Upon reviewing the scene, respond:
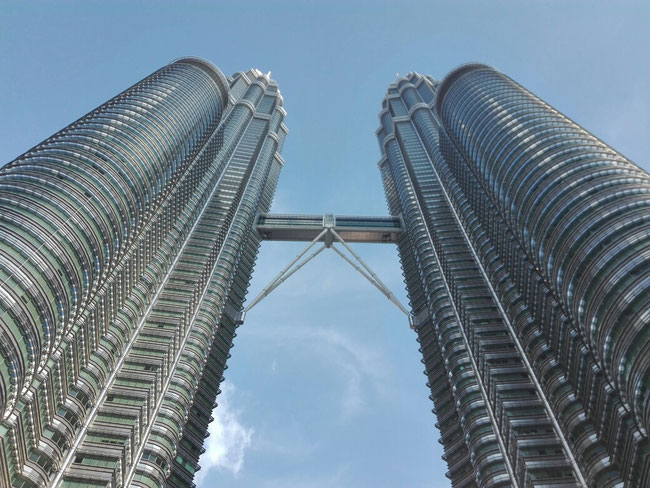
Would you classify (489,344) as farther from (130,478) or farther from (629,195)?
(130,478)

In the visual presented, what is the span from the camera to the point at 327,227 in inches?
5221

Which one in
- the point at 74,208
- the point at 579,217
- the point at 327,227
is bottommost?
the point at 74,208

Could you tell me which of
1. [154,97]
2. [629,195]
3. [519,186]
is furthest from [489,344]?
[154,97]

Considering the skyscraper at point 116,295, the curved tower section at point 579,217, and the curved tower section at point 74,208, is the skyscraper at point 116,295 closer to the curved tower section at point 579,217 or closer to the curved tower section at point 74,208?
the curved tower section at point 74,208

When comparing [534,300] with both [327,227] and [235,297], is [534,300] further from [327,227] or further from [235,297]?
[327,227]

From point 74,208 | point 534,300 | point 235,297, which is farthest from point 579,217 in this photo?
point 235,297

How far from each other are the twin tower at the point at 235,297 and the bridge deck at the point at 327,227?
16.5m

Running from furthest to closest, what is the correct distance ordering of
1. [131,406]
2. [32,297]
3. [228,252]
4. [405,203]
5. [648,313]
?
[405,203]
[228,252]
[131,406]
[32,297]
[648,313]

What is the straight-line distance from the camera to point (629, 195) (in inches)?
2405

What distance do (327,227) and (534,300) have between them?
64811 millimetres

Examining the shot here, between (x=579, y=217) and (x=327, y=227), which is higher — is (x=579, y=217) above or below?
below

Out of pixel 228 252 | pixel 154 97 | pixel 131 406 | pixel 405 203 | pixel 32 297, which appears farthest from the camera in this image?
pixel 405 203

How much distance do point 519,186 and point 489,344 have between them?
2536cm

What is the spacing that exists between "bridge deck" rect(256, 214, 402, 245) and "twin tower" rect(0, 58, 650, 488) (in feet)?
54.2
